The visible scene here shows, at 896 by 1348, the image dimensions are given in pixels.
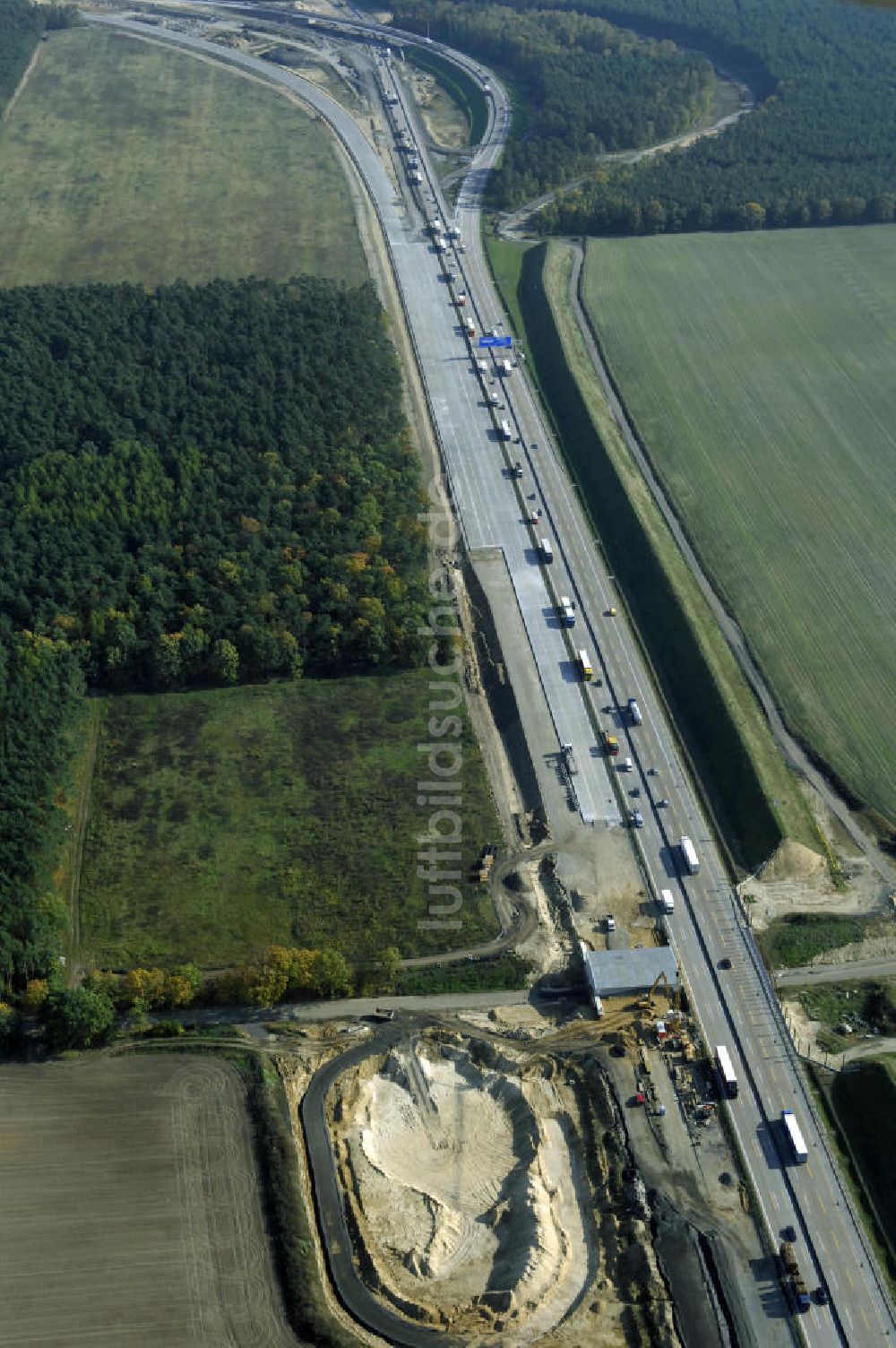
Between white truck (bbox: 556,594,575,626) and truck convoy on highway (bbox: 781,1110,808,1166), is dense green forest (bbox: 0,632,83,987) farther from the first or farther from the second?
truck convoy on highway (bbox: 781,1110,808,1166)

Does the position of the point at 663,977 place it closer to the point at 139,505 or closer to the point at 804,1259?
the point at 804,1259

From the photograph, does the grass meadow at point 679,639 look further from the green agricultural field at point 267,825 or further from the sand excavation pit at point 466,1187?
the sand excavation pit at point 466,1187

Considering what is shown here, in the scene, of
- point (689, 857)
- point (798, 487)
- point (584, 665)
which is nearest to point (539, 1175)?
point (689, 857)

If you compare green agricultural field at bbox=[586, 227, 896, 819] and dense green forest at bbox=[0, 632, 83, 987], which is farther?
green agricultural field at bbox=[586, 227, 896, 819]

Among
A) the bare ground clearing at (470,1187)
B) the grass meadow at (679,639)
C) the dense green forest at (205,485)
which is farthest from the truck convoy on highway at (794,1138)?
the dense green forest at (205,485)

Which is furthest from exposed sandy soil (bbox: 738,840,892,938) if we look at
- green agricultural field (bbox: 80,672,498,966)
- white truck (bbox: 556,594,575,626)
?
white truck (bbox: 556,594,575,626)
